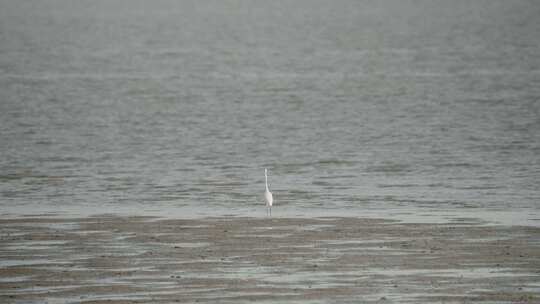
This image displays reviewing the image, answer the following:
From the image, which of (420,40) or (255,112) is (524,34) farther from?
(255,112)

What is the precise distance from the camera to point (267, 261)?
2173 centimetres

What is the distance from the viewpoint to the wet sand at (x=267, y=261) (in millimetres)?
19312

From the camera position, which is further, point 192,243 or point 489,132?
point 489,132

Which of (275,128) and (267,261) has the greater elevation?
(267,261)

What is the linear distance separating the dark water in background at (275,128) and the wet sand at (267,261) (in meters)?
2.71

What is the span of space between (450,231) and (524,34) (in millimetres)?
102347

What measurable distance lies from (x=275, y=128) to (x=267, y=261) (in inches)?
1231

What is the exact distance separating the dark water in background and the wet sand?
2.71 metres

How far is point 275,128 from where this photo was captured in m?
52.9

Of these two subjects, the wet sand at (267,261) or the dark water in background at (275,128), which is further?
the dark water in background at (275,128)

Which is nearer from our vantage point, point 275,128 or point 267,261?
point 267,261

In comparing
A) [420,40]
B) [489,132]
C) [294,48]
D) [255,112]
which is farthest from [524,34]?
[489,132]

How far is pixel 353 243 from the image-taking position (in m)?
23.4

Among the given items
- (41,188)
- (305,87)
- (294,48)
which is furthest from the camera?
(294,48)
